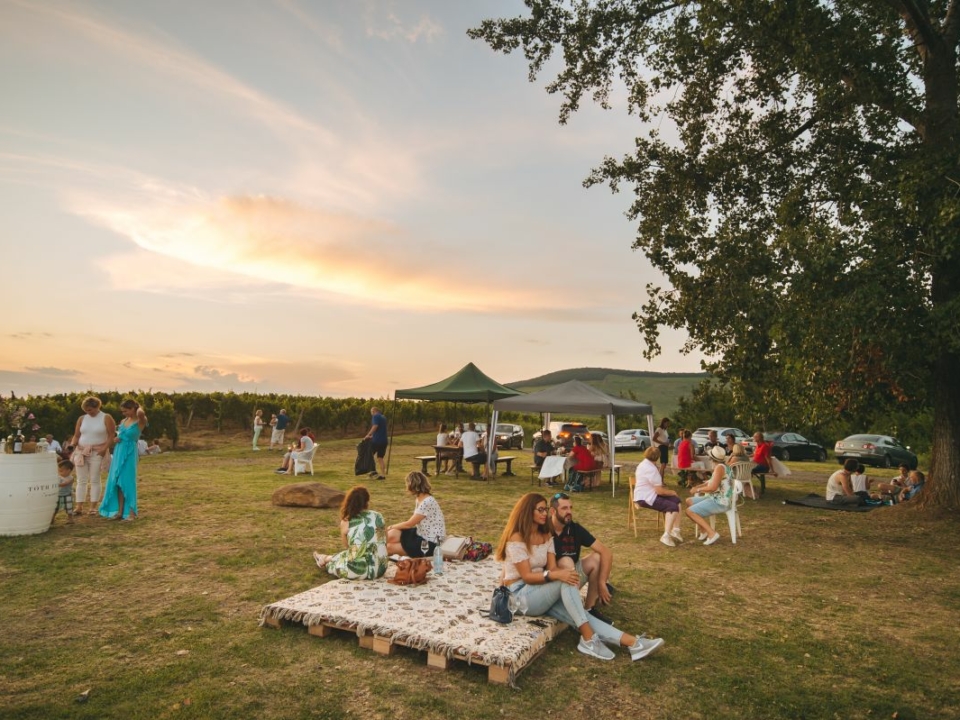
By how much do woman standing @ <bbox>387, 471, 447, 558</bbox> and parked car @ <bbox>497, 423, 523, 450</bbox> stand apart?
2316 cm

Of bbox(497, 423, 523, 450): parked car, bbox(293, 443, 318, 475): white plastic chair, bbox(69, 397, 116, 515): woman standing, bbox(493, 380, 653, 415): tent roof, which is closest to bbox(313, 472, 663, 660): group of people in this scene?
bbox(69, 397, 116, 515): woman standing

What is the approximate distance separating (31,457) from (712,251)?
1285cm

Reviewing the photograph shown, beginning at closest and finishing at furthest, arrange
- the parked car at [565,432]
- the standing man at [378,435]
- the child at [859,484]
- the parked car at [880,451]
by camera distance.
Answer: the child at [859,484] → the standing man at [378,435] → the parked car at [565,432] → the parked car at [880,451]

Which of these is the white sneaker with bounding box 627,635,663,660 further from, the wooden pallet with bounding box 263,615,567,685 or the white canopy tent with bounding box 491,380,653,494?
the white canopy tent with bounding box 491,380,653,494

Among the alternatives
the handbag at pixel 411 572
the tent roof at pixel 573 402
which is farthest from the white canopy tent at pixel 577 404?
the handbag at pixel 411 572

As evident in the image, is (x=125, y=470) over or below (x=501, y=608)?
over

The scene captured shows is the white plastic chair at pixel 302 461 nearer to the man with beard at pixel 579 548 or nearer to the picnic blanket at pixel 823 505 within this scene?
the picnic blanket at pixel 823 505

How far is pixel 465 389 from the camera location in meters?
18.8

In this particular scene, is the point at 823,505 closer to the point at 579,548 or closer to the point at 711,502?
the point at 711,502

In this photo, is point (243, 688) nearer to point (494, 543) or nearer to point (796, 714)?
point (796, 714)

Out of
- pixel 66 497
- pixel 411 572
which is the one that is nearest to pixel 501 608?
pixel 411 572

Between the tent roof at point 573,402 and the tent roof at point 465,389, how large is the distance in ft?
2.90

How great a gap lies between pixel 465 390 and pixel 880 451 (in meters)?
16.9

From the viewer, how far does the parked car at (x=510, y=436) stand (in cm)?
3073
